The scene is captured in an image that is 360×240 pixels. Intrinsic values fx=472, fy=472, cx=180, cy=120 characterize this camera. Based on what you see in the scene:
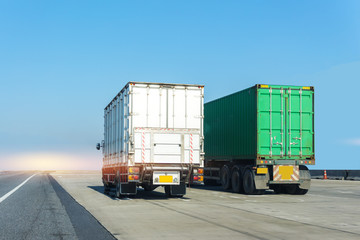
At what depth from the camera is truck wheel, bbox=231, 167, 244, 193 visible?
1977cm

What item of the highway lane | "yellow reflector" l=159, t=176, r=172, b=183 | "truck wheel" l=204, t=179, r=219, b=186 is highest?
"yellow reflector" l=159, t=176, r=172, b=183

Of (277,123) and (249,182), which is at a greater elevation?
(277,123)

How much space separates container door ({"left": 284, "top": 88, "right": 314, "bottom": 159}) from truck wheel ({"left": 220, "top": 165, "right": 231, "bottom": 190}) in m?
3.39

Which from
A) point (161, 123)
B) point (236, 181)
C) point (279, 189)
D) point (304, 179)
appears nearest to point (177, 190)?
point (161, 123)

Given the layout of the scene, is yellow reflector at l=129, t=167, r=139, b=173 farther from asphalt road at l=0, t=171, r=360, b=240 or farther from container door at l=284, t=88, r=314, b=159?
container door at l=284, t=88, r=314, b=159

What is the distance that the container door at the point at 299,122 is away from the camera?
18750 mm

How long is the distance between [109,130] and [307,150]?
8.20 m

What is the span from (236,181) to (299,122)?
12.1ft

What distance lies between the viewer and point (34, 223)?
971cm

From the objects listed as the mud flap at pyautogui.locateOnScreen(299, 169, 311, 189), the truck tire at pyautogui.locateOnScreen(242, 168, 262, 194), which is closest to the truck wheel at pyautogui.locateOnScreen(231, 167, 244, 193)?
the truck tire at pyautogui.locateOnScreen(242, 168, 262, 194)

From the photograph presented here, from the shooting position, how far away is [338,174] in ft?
121

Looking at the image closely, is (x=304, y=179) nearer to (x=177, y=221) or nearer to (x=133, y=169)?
(x=133, y=169)

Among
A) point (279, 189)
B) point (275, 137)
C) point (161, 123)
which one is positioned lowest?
point (279, 189)

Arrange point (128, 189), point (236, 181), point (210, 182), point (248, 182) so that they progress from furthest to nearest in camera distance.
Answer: point (210, 182), point (236, 181), point (248, 182), point (128, 189)
